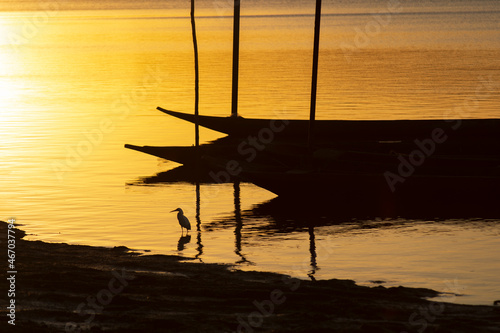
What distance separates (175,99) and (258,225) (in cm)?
2285

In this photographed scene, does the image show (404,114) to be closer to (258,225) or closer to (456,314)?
(258,225)

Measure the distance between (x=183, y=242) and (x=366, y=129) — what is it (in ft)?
35.8

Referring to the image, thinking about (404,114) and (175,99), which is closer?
(404,114)

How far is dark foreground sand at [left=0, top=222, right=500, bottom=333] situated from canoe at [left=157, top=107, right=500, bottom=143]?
13.5 m

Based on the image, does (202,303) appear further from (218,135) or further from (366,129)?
(218,135)

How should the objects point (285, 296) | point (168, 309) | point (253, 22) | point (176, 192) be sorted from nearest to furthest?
point (168, 309)
point (285, 296)
point (176, 192)
point (253, 22)

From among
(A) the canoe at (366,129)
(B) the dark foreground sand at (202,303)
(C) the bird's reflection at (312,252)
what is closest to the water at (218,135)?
(C) the bird's reflection at (312,252)

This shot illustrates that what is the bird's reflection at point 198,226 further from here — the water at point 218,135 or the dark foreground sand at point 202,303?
the dark foreground sand at point 202,303

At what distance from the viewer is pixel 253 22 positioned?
384 ft

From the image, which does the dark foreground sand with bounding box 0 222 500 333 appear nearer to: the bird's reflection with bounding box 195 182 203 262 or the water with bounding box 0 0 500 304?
the water with bounding box 0 0 500 304

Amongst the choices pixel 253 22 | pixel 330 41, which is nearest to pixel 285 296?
pixel 330 41

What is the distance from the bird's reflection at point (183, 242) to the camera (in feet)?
52.9

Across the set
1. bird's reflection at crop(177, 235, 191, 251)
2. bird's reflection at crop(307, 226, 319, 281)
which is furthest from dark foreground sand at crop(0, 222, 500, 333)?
bird's reflection at crop(177, 235, 191, 251)

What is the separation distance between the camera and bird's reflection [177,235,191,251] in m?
16.1
